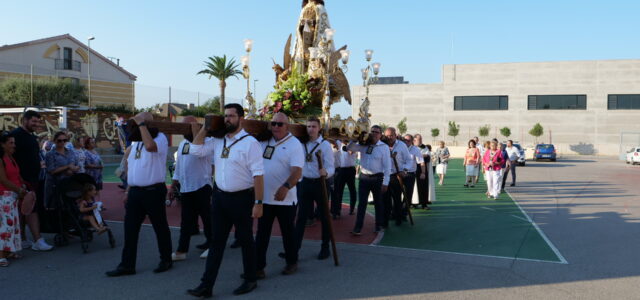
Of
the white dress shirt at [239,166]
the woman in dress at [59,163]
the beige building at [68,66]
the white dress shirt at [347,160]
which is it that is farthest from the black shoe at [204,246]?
the beige building at [68,66]

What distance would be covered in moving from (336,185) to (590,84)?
5742cm

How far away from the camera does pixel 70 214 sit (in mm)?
7258

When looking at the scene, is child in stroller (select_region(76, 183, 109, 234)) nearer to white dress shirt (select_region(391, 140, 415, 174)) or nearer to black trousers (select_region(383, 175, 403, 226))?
black trousers (select_region(383, 175, 403, 226))

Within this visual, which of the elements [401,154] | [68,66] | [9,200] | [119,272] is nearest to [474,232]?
[401,154]

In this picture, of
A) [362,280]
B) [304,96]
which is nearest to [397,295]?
[362,280]

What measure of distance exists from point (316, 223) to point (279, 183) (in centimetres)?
393

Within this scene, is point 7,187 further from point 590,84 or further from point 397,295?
point 590,84

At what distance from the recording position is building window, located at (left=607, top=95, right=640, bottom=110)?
56625 millimetres

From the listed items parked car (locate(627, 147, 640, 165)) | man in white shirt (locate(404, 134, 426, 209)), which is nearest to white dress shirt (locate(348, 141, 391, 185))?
man in white shirt (locate(404, 134, 426, 209))

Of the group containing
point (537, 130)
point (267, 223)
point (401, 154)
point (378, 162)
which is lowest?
point (267, 223)

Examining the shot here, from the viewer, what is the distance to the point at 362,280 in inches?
229

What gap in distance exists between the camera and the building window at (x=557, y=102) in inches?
2291

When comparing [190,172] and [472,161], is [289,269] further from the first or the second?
[472,161]

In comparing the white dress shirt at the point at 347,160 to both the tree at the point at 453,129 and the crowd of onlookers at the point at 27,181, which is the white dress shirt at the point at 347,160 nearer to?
the crowd of onlookers at the point at 27,181
